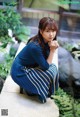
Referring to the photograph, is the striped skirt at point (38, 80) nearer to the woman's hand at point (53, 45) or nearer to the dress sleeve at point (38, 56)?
the dress sleeve at point (38, 56)

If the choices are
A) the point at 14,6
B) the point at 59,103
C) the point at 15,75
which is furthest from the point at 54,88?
the point at 14,6

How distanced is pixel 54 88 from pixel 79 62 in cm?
198

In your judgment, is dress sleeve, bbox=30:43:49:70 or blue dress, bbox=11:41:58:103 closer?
dress sleeve, bbox=30:43:49:70

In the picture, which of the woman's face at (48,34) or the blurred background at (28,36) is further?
the blurred background at (28,36)

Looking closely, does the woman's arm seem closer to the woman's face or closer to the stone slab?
the woman's face

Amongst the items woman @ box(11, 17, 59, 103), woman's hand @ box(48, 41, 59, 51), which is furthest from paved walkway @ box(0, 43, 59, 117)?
woman's hand @ box(48, 41, 59, 51)

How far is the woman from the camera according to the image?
3.89m

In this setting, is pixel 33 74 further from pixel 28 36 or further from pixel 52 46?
pixel 28 36

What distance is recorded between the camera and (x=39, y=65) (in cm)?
398

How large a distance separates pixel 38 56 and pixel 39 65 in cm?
17

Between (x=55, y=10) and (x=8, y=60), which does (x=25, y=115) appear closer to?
(x=8, y=60)

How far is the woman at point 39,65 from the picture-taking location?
12.8 ft

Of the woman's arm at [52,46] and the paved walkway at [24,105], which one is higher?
the woman's arm at [52,46]

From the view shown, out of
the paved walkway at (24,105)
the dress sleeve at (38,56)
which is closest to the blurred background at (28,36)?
the paved walkway at (24,105)
